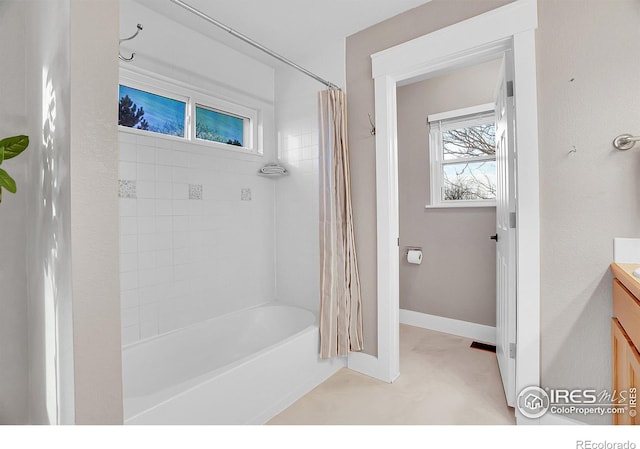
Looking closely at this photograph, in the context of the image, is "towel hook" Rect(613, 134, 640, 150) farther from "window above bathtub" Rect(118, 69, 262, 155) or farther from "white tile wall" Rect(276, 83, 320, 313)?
"window above bathtub" Rect(118, 69, 262, 155)

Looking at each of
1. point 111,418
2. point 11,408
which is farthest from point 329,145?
point 11,408

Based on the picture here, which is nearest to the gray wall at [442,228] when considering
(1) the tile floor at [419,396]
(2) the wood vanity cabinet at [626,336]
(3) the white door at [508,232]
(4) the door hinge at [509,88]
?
(1) the tile floor at [419,396]

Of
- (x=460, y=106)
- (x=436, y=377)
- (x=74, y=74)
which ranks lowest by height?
(x=436, y=377)

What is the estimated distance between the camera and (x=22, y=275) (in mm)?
1264

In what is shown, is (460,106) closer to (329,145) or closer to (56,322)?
(329,145)

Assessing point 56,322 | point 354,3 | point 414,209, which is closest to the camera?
point 56,322

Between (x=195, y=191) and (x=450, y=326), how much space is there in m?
2.59

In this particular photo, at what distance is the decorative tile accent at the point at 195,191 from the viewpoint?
7.48 feet

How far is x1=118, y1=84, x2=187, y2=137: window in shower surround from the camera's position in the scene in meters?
1.99

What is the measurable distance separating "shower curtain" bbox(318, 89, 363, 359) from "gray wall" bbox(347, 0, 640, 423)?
3.77 ft

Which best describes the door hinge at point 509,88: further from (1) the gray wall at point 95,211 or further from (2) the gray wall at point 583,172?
(1) the gray wall at point 95,211

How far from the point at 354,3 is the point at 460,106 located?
4.71 ft

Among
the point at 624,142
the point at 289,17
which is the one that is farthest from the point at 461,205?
the point at 289,17

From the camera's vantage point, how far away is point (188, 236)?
2.27 meters
